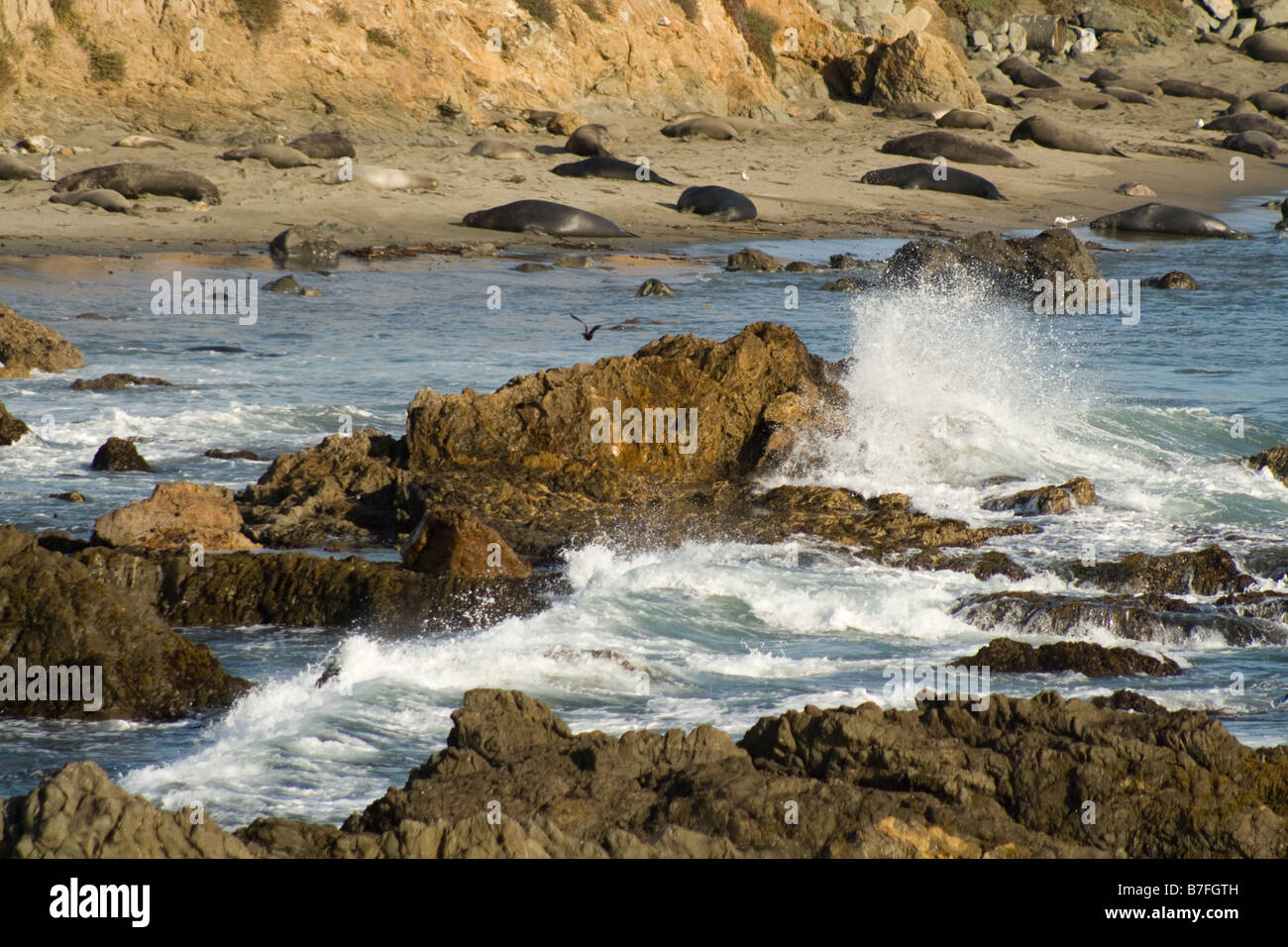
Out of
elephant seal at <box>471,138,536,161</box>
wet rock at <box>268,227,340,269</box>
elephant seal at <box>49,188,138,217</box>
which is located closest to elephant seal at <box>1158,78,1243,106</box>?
elephant seal at <box>471,138,536,161</box>

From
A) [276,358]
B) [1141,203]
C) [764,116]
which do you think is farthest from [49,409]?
[764,116]

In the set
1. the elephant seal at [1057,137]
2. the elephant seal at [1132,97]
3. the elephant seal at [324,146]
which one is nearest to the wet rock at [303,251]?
the elephant seal at [324,146]

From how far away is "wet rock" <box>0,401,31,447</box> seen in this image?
9.77 metres

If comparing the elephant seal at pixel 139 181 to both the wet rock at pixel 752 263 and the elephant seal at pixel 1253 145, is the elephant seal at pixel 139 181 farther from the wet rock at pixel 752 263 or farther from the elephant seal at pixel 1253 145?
the elephant seal at pixel 1253 145

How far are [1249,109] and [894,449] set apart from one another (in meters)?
33.4

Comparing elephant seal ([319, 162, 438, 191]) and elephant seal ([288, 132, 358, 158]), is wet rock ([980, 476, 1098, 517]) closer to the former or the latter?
elephant seal ([319, 162, 438, 191])

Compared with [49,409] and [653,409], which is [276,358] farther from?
[653,409]

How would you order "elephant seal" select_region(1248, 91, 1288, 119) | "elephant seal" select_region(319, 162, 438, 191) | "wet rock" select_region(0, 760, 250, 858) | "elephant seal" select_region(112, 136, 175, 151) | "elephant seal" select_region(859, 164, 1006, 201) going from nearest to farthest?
"wet rock" select_region(0, 760, 250, 858) < "elephant seal" select_region(319, 162, 438, 191) < "elephant seal" select_region(112, 136, 175, 151) < "elephant seal" select_region(859, 164, 1006, 201) < "elephant seal" select_region(1248, 91, 1288, 119)

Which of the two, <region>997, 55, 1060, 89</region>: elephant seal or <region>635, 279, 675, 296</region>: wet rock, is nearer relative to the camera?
<region>635, 279, 675, 296</region>: wet rock

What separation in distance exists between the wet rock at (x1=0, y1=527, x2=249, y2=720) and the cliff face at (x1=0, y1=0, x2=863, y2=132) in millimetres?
18772

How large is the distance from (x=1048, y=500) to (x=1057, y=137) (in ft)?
78.6

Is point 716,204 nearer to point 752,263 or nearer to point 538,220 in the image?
point 538,220

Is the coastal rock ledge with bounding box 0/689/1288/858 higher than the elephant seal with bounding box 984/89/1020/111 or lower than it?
lower

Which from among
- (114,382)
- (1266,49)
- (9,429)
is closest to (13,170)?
(114,382)
